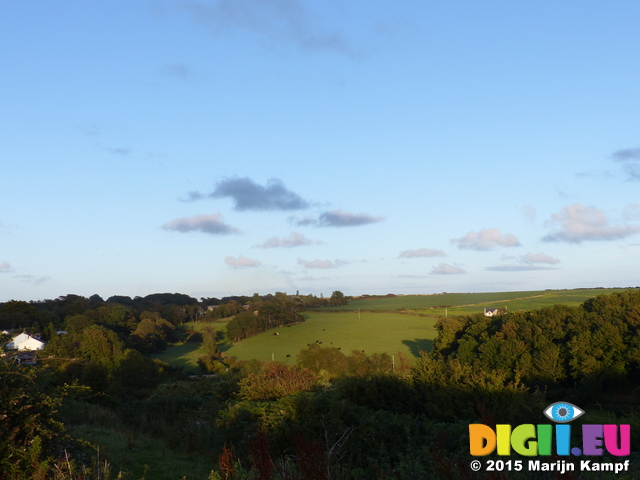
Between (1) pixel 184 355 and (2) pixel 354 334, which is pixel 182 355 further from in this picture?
(2) pixel 354 334

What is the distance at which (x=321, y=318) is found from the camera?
293ft

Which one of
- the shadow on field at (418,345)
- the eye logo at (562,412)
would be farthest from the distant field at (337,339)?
the eye logo at (562,412)

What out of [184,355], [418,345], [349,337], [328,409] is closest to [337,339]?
[349,337]

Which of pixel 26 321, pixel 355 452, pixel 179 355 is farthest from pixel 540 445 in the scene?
pixel 26 321

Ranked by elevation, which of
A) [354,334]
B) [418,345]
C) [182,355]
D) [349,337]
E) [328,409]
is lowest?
[182,355]

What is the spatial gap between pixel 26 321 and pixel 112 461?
246ft

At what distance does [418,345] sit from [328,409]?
2081 inches

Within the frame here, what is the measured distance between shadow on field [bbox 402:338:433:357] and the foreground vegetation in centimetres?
1366

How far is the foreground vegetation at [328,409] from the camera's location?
784cm

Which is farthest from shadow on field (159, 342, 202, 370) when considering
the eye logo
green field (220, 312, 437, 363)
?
the eye logo

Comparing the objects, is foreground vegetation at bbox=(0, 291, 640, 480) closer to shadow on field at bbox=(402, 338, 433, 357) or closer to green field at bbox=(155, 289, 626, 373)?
shadow on field at bbox=(402, 338, 433, 357)

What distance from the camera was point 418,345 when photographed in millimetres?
62625

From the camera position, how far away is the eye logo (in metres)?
13.6

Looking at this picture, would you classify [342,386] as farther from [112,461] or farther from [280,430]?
[112,461]
